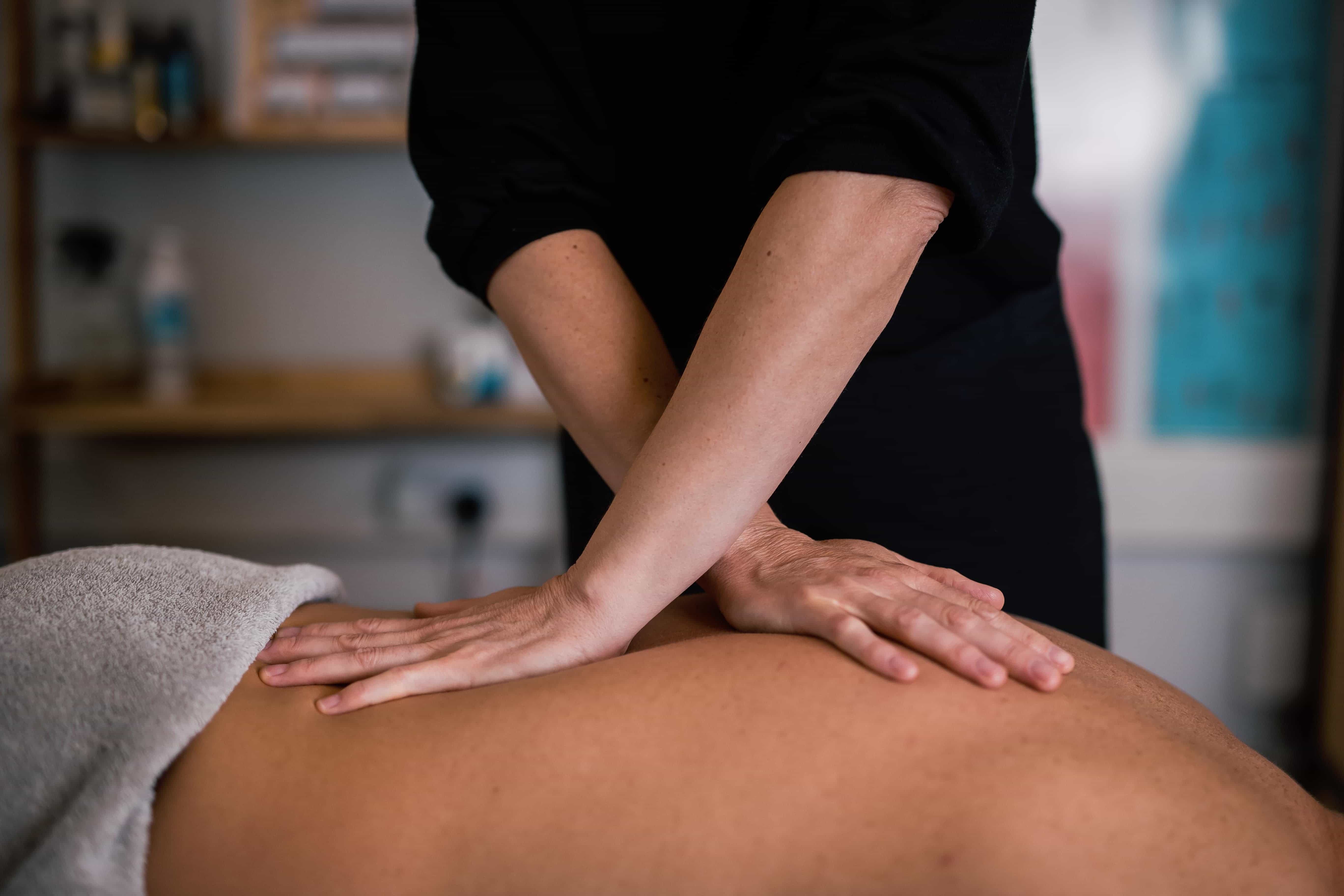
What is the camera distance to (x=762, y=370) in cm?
66

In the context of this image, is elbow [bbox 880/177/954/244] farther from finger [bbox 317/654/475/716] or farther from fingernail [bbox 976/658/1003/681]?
finger [bbox 317/654/475/716]

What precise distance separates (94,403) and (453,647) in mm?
1824

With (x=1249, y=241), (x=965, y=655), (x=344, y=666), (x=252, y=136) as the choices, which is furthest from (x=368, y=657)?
(x=1249, y=241)

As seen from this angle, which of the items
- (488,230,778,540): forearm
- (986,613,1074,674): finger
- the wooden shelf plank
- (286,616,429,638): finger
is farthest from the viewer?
the wooden shelf plank

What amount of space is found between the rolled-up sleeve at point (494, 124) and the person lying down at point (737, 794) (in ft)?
1.47

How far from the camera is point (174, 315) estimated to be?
221 cm

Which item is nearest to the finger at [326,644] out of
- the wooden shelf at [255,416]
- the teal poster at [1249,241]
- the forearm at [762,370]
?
the forearm at [762,370]

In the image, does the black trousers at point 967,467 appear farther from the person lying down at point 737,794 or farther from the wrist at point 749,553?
the person lying down at point 737,794

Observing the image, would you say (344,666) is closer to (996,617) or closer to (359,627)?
(359,627)

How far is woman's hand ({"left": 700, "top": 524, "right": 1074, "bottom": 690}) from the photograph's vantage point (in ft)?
1.91

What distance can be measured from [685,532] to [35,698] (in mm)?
397

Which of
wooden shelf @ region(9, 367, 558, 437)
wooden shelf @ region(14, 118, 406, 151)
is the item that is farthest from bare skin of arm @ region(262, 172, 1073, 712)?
wooden shelf @ region(14, 118, 406, 151)

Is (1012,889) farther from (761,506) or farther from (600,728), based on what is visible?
(761,506)

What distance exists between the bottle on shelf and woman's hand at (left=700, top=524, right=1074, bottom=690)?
6.04ft
